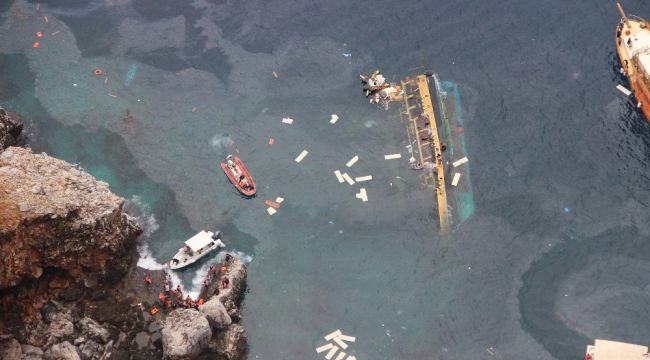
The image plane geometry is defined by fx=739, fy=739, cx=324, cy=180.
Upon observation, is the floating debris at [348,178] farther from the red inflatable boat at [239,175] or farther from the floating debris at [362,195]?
the red inflatable boat at [239,175]

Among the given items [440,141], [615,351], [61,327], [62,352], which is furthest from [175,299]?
[615,351]

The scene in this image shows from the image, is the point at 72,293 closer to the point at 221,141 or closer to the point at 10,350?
the point at 10,350

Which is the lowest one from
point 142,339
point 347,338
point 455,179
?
point 142,339

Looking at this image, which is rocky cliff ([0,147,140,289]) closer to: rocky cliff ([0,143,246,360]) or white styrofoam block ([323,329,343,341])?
rocky cliff ([0,143,246,360])

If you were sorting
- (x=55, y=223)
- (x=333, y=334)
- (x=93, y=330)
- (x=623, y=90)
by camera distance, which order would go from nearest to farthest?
1. (x=55, y=223)
2. (x=93, y=330)
3. (x=333, y=334)
4. (x=623, y=90)

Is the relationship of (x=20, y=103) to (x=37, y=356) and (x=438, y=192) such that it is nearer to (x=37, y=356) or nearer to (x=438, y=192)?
(x=37, y=356)

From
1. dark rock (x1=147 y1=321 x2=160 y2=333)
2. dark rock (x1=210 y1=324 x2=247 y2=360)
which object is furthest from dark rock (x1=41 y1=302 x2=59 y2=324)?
dark rock (x1=210 y1=324 x2=247 y2=360)


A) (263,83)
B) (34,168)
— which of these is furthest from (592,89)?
(34,168)

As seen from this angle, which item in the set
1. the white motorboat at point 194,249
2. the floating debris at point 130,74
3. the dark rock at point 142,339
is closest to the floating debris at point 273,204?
the white motorboat at point 194,249
